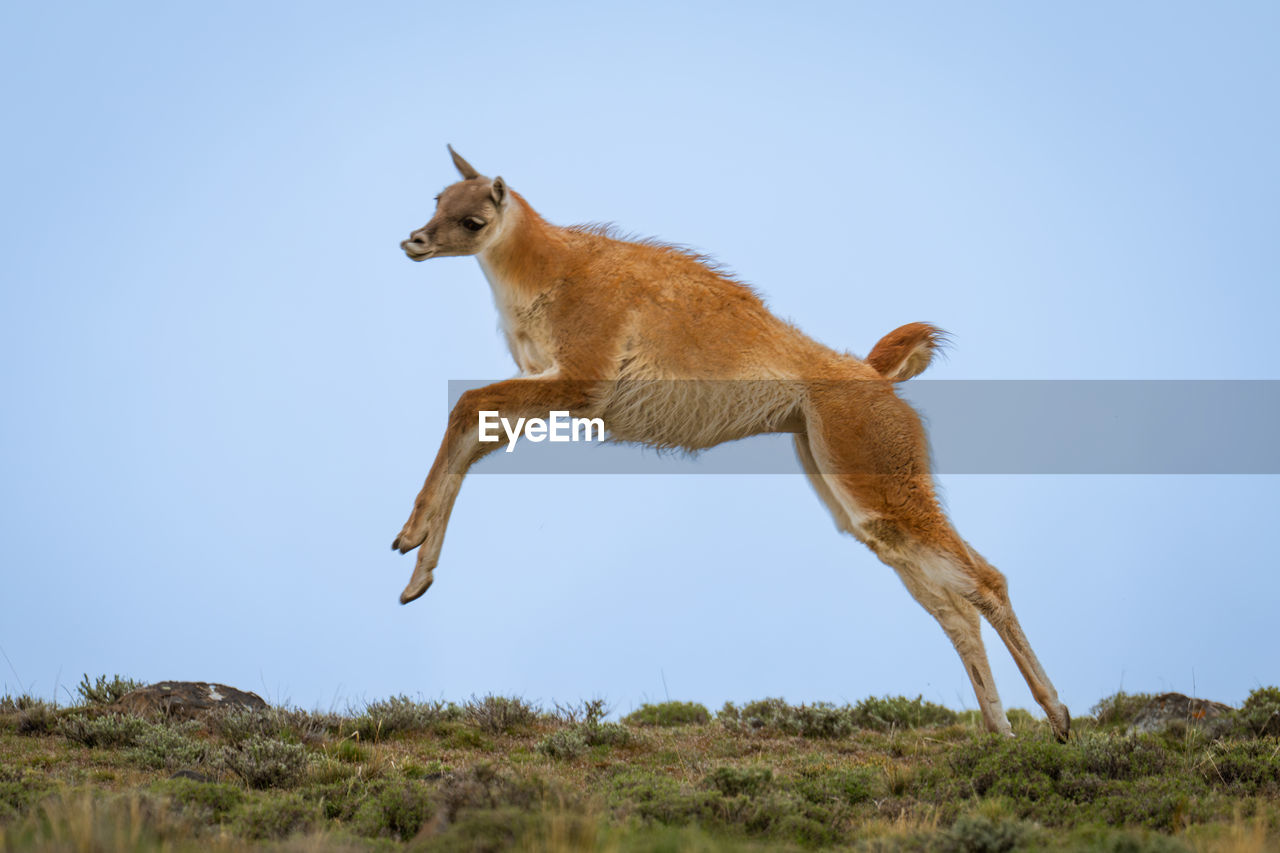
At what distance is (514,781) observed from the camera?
21.9ft

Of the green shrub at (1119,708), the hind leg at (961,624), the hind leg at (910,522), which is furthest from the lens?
the green shrub at (1119,708)

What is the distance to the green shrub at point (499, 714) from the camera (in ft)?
35.3

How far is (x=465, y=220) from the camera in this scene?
889cm

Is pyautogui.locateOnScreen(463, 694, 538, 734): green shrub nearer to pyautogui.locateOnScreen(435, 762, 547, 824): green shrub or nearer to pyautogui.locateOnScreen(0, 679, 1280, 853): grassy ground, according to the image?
pyautogui.locateOnScreen(0, 679, 1280, 853): grassy ground

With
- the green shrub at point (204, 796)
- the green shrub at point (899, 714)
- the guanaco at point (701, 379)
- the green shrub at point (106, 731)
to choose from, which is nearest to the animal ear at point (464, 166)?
the guanaco at point (701, 379)

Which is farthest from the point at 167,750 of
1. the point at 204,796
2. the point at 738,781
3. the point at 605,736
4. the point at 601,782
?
the point at 738,781

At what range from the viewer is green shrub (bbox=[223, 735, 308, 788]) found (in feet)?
26.3

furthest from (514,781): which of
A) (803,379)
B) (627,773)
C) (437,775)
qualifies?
(803,379)

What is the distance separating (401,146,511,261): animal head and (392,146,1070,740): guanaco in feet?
0.04

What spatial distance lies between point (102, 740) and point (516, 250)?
5.49 metres

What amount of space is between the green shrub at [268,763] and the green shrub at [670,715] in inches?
203

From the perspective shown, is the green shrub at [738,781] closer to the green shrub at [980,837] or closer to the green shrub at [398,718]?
the green shrub at [980,837]

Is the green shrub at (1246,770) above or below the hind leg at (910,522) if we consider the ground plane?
below

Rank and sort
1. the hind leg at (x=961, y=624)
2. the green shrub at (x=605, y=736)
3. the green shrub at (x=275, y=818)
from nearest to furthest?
the green shrub at (x=275, y=818) < the hind leg at (x=961, y=624) < the green shrub at (x=605, y=736)
